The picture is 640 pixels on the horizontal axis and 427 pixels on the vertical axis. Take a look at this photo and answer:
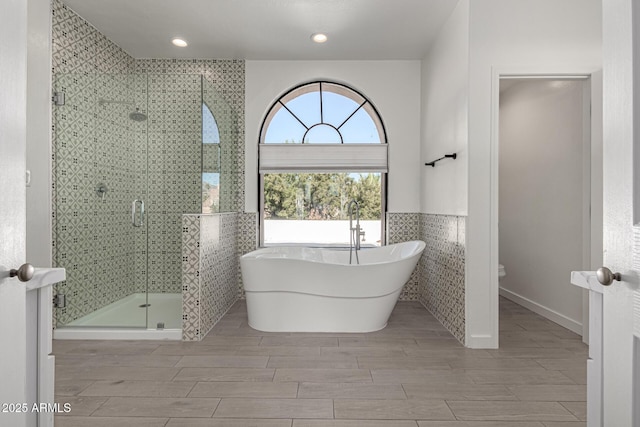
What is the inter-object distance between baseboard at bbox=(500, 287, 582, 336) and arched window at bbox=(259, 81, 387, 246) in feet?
5.28

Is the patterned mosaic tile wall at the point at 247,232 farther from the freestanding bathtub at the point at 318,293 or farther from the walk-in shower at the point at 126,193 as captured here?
the freestanding bathtub at the point at 318,293

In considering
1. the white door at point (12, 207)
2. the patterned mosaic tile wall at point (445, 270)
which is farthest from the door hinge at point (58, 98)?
the patterned mosaic tile wall at point (445, 270)

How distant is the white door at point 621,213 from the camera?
0.69 metres

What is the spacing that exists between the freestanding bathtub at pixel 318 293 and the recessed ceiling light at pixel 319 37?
214cm

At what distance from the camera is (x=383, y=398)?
2.02 meters

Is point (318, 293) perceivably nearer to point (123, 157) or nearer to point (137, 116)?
point (123, 157)

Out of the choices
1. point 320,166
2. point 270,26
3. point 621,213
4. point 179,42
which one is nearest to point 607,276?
point 621,213

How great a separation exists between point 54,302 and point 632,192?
12.0 ft

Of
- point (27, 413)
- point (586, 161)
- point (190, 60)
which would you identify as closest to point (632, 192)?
point (27, 413)

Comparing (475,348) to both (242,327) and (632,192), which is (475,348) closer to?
(242,327)

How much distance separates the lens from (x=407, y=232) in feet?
13.9

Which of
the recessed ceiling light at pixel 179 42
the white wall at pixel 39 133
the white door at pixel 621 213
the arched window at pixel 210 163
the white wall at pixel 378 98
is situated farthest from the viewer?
the white wall at pixel 378 98

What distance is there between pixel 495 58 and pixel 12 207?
3024 mm

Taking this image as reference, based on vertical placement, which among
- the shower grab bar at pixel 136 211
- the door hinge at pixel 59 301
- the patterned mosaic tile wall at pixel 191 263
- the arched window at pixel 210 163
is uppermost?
the arched window at pixel 210 163
